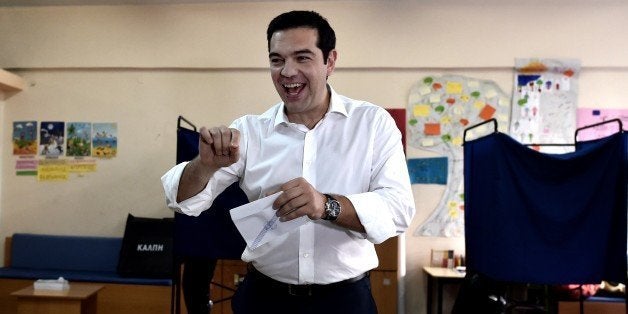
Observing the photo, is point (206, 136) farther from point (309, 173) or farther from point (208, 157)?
point (309, 173)

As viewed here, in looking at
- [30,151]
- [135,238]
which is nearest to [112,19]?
[30,151]

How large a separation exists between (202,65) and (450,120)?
228 cm

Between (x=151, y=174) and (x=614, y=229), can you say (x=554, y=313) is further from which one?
(x=151, y=174)

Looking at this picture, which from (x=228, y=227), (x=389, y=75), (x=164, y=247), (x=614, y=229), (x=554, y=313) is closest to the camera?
(x=614, y=229)

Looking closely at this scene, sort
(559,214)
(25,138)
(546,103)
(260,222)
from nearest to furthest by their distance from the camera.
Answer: (260,222) → (559,214) → (546,103) → (25,138)

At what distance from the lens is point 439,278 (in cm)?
335

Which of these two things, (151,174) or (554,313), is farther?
(151,174)

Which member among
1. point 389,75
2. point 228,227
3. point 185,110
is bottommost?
point 228,227

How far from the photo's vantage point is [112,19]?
4.03 metres

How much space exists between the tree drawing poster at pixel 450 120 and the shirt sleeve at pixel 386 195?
258cm

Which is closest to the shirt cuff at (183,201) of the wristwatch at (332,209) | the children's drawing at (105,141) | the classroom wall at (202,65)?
the wristwatch at (332,209)

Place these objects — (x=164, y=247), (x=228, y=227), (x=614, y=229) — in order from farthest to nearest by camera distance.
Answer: (x=164, y=247)
(x=228, y=227)
(x=614, y=229)

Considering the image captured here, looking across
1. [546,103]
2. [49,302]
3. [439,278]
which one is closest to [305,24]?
[439,278]

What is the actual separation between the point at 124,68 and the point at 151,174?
1026 mm
